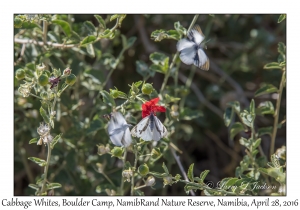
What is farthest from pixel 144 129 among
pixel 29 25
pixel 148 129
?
pixel 29 25

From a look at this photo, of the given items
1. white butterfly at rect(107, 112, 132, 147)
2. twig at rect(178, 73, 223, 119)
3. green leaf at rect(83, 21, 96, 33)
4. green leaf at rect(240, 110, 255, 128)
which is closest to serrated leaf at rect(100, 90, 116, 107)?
white butterfly at rect(107, 112, 132, 147)

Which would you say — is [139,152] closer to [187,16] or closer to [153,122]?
[153,122]

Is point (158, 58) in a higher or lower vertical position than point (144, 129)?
higher

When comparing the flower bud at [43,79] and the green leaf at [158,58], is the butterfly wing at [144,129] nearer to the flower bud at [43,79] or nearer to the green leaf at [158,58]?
the flower bud at [43,79]

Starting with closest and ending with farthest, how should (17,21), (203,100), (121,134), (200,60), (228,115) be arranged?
(121,134) → (200,60) → (17,21) → (228,115) → (203,100)

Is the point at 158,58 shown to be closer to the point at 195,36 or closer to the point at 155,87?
the point at 195,36
